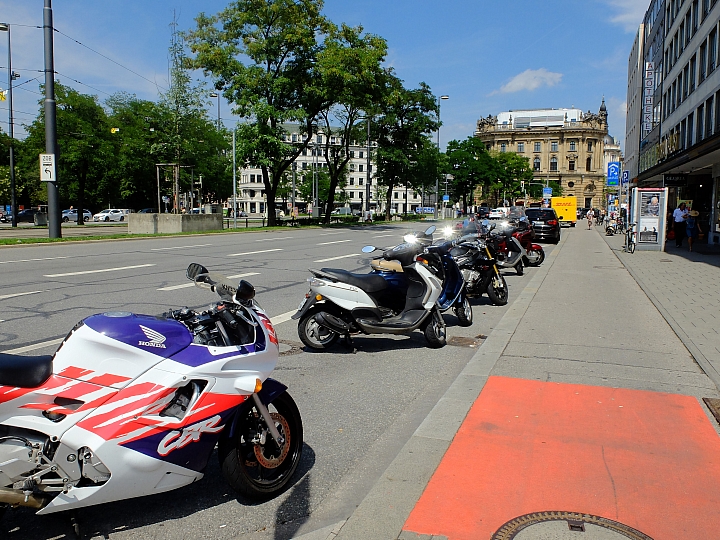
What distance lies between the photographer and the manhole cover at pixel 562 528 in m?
3.17

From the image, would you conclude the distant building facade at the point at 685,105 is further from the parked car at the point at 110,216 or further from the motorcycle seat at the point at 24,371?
the parked car at the point at 110,216

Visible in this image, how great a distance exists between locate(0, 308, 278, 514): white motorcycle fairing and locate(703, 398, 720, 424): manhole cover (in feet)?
13.4

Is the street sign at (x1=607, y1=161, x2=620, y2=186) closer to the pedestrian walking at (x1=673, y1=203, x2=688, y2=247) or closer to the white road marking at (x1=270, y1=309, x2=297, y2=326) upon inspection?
the pedestrian walking at (x1=673, y1=203, x2=688, y2=247)

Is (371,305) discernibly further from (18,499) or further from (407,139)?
(407,139)

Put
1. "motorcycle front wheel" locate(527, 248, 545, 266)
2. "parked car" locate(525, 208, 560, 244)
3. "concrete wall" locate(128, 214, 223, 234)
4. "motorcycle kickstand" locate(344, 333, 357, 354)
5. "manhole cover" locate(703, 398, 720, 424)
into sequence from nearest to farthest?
"manhole cover" locate(703, 398, 720, 424) < "motorcycle kickstand" locate(344, 333, 357, 354) < "motorcycle front wheel" locate(527, 248, 545, 266) < "concrete wall" locate(128, 214, 223, 234) < "parked car" locate(525, 208, 560, 244)

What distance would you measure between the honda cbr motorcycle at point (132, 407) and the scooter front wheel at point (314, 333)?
3.52m

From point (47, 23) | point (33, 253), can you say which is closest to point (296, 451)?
point (33, 253)

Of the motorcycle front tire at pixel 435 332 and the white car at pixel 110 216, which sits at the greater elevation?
the white car at pixel 110 216

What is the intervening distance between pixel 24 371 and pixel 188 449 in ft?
2.80

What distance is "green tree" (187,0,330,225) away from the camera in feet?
116

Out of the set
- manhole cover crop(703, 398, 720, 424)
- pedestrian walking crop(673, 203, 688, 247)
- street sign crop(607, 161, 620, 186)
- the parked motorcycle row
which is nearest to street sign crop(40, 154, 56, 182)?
the parked motorcycle row

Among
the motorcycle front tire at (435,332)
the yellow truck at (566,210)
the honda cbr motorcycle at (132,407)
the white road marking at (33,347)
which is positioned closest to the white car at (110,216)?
the yellow truck at (566,210)

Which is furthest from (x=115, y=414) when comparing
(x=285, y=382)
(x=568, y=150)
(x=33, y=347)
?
(x=568, y=150)

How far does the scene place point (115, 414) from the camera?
2902 mm
